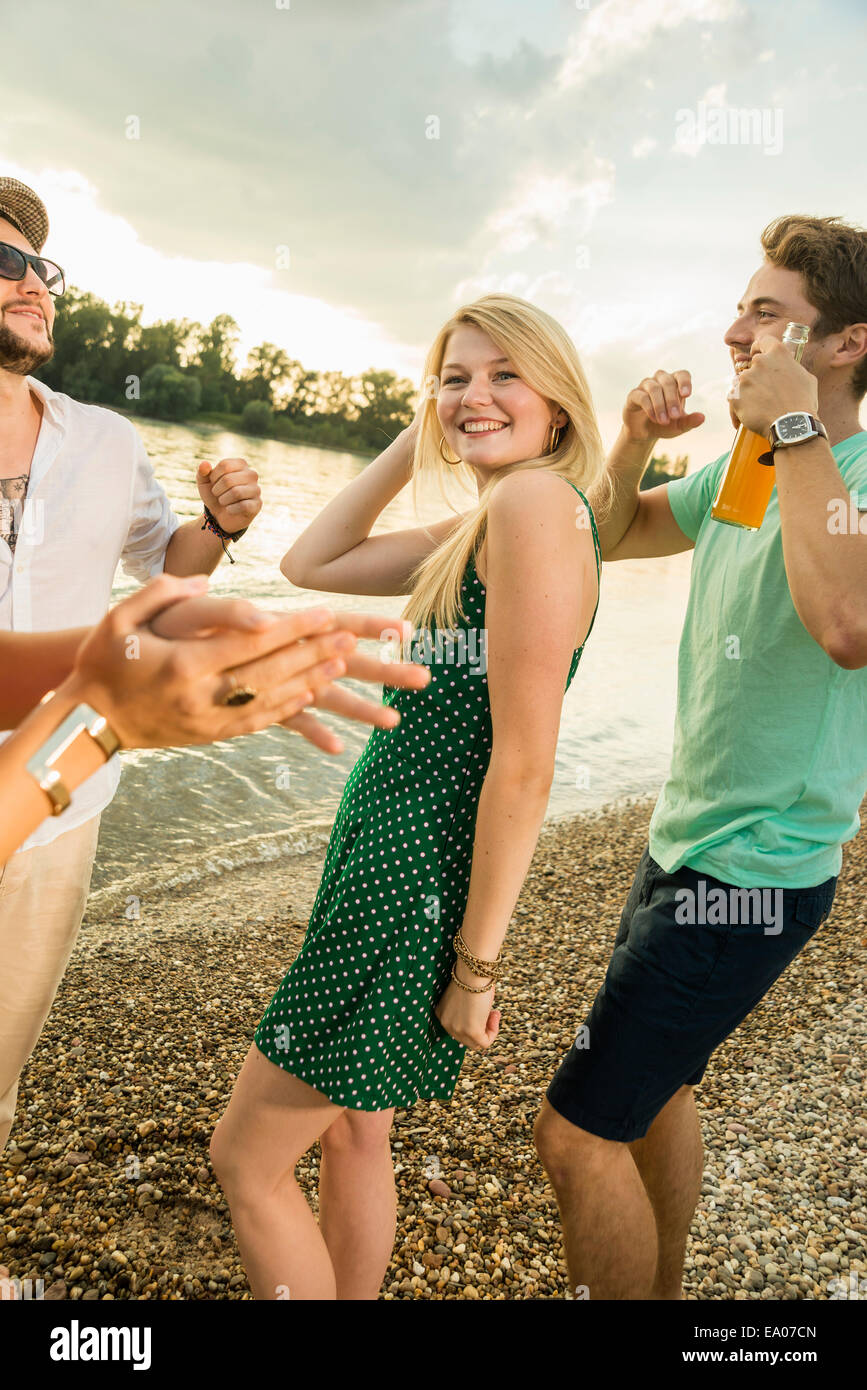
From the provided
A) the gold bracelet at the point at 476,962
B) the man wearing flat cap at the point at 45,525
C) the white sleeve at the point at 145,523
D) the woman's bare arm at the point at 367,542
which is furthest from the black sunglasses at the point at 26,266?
the gold bracelet at the point at 476,962

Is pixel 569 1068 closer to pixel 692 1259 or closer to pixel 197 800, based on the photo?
pixel 692 1259

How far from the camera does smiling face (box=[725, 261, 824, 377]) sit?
7.25 feet

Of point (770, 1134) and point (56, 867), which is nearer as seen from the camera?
point (56, 867)

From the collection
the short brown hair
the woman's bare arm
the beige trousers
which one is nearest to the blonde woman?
the woman's bare arm

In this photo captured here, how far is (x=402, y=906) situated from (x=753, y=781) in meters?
0.87

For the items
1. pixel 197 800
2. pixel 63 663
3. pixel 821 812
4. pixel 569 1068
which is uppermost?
pixel 63 663

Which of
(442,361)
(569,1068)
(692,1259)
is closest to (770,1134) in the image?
(692,1259)

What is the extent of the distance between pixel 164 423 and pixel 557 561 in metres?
50.0

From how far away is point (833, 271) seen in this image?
219 centimetres

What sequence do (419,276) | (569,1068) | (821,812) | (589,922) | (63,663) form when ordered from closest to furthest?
(63,663)
(821,812)
(569,1068)
(589,922)
(419,276)

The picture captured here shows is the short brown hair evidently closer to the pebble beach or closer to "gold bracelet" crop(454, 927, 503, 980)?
"gold bracelet" crop(454, 927, 503, 980)

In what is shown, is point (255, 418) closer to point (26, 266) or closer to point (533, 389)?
point (26, 266)

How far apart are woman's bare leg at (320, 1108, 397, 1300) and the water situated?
5.02ft

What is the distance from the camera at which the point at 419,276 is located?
46.4 meters
